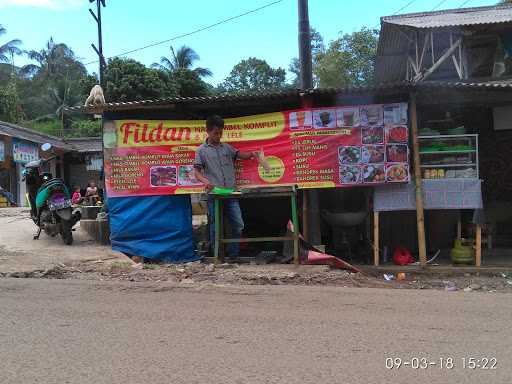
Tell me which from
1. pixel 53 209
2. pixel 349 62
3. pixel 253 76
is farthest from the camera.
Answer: pixel 253 76

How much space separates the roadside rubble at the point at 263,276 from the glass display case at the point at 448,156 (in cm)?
147

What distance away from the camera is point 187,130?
7.93 metres

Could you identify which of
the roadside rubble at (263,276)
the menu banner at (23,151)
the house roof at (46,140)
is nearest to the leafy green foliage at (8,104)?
the house roof at (46,140)

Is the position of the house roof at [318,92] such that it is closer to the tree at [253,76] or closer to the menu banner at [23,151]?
the menu banner at [23,151]

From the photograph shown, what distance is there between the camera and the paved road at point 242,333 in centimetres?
348

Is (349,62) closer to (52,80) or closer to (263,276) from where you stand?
(263,276)

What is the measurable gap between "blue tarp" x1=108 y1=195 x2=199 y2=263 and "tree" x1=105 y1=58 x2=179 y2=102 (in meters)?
19.5

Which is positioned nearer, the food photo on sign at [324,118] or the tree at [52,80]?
the food photo on sign at [324,118]

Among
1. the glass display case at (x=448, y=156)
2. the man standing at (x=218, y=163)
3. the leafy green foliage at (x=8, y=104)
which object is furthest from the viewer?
Answer: the leafy green foliage at (x=8, y=104)

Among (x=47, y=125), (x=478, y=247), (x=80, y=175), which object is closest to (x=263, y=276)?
(x=478, y=247)

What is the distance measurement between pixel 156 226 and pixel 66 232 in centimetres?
167

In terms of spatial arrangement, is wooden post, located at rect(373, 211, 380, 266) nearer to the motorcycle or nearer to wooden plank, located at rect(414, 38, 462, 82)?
the motorcycle

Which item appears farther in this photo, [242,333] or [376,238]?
[376,238]

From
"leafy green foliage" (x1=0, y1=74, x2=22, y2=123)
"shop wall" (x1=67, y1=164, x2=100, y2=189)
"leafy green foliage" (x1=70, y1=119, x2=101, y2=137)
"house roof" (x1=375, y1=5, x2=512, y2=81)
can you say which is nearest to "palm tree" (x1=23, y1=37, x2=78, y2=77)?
"leafy green foliage" (x1=70, y1=119, x2=101, y2=137)
